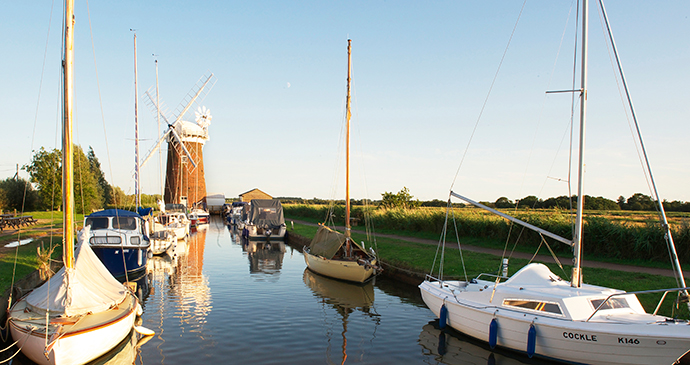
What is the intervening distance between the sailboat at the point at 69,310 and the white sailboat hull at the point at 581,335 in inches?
353

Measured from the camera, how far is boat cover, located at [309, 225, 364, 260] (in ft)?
65.0

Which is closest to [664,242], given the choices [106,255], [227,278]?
[227,278]

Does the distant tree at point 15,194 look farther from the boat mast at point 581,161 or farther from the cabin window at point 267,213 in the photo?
the boat mast at point 581,161

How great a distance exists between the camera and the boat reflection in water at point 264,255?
927 inches

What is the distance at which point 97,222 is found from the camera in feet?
66.7

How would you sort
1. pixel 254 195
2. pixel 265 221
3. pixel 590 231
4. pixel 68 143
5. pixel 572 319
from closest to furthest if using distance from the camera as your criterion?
1. pixel 572 319
2. pixel 68 143
3. pixel 590 231
4. pixel 265 221
5. pixel 254 195

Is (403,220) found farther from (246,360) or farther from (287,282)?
(246,360)

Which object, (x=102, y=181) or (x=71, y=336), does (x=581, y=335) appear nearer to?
(x=71, y=336)

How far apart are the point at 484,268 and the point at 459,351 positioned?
23.7 ft

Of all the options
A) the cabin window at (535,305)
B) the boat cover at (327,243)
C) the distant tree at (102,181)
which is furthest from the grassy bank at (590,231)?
the distant tree at (102,181)

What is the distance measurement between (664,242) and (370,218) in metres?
24.6

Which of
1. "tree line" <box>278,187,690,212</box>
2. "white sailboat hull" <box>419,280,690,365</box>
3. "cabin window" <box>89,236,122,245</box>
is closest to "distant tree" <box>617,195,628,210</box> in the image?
"tree line" <box>278,187,690,212</box>

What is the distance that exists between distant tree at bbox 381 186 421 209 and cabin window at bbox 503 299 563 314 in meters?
29.9

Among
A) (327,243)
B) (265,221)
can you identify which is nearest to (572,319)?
(327,243)
